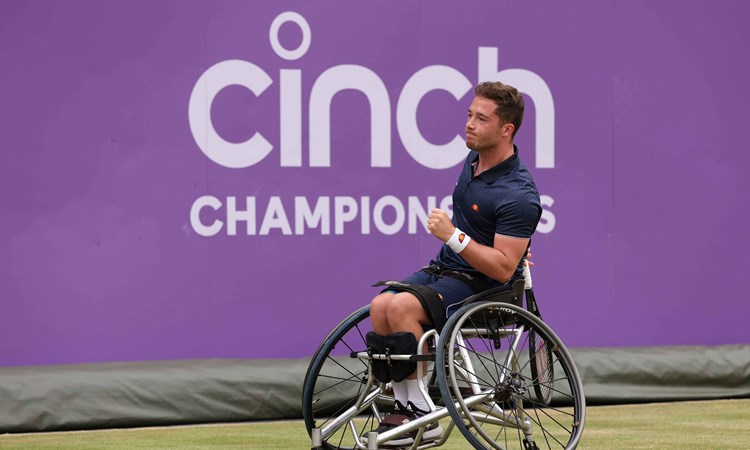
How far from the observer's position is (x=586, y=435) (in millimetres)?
4945

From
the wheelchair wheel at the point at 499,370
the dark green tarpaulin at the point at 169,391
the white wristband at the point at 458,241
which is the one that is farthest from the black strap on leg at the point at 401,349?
the dark green tarpaulin at the point at 169,391

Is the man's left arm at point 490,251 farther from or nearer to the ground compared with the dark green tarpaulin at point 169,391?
farther from the ground

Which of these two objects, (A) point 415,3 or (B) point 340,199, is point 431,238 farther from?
(A) point 415,3

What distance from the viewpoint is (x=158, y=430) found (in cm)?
527

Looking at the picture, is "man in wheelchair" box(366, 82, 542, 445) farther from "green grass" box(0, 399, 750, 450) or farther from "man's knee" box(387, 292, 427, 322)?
"green grass" box(0, 399, 750, 450)

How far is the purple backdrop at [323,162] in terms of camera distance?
557 centimetres

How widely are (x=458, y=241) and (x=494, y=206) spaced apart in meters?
0.21

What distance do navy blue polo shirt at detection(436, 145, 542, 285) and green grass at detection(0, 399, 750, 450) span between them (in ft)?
2.97

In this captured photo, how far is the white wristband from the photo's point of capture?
3.79 metres

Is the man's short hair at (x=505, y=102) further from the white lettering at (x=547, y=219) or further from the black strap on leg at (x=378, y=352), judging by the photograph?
the white lettering at (x=547, y=219)

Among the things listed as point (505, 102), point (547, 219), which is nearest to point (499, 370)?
point (505, 102)

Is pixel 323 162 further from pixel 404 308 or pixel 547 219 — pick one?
pixel 404 308

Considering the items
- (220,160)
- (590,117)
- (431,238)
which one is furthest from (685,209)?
(220,160)

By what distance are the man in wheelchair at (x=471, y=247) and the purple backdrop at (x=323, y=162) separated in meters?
1.87
